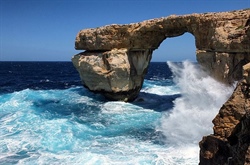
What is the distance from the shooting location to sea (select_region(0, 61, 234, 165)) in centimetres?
1290

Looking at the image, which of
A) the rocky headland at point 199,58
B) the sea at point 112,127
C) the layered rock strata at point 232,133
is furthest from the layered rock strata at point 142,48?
the layered rock strata at point 232,133

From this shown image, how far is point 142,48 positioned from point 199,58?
20.9ft

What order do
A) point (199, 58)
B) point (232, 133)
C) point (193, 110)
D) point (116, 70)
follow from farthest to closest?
point (116, 70) < point (199, 58) < point (193, 110) < point (232, 133)

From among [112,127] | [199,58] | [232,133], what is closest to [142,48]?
[199,58]

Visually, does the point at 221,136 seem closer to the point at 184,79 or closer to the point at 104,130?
the point at 104,130

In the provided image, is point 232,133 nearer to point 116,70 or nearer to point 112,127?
point 112,127

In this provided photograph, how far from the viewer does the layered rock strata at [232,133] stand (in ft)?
16.8

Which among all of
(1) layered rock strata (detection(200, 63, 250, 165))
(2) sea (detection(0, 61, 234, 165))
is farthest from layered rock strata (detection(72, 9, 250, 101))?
(1) layered rock strata (detection(200, 63, 250, 165))

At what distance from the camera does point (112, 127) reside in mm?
18250

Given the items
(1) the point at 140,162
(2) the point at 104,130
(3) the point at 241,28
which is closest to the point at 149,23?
(3) the point at 241,28

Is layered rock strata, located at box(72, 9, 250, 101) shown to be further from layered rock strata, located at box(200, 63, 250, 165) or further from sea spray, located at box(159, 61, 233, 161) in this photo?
layered rock strata, located at box(200, 63, 250, 165)

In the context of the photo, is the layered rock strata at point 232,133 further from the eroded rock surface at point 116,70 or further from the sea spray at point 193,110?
the eroded rock surface at point 116,70

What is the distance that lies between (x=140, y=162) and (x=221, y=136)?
22.5ft

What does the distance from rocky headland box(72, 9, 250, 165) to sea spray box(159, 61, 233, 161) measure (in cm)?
116
